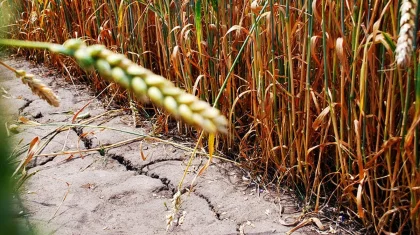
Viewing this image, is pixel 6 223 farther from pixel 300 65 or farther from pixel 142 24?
pixel 142 24

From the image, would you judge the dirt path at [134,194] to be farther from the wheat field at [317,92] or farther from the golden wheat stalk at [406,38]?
the golden wheat stalk at [406,38]

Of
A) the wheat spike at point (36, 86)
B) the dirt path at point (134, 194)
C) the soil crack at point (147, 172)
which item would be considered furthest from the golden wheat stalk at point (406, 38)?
the soil crack at point (147, 172)

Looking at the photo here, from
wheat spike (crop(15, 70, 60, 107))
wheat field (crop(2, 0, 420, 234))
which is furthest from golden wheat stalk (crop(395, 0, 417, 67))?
wheat spike (crop(15, 70, 60, 107))

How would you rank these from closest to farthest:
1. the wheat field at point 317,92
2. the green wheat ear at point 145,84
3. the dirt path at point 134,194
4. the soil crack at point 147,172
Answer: the green wheat ear at point 145,84 → the wheat field at point 317,92 → the dirt path at point 134,194 → the soil crack at point 147,172

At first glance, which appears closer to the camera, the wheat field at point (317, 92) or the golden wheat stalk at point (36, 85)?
the golden wheat stalk at point (36, 85)

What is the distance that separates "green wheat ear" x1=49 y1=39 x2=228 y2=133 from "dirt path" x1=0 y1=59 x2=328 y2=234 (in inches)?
53.0

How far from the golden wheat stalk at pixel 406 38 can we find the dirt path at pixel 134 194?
955 mm

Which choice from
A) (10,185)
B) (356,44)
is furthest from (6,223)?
(356,44)

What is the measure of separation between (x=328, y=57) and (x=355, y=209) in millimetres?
478

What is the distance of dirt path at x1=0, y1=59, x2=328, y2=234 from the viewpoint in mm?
1717

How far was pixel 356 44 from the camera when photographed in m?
1.36

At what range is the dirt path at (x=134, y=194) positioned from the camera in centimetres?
172

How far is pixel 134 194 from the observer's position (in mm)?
1910

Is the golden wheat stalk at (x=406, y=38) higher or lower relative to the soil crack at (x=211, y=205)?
higher
